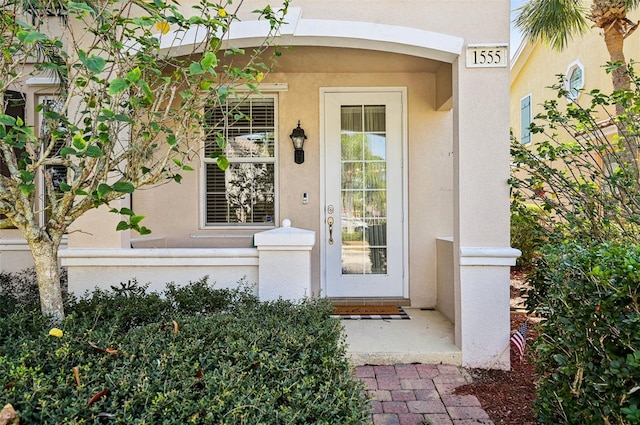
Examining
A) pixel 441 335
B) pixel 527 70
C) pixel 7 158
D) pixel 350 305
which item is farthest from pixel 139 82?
pixel 527 70

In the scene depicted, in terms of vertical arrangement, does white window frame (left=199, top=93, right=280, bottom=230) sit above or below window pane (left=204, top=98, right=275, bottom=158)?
below

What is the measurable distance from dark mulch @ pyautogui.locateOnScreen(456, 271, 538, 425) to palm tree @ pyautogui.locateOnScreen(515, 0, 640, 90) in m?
4.98

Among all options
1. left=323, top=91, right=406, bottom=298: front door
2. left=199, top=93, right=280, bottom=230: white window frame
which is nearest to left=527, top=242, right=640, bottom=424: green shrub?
left=323, top=91, right=406, bottom=298: front door

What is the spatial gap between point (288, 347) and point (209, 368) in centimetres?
42

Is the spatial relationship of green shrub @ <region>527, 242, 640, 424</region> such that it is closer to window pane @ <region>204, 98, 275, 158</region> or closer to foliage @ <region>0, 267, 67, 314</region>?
foliage @ <region>0, 267, 67, 314</region>

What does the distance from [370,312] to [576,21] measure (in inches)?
262

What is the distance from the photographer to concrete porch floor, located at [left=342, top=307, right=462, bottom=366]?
370 centimetres

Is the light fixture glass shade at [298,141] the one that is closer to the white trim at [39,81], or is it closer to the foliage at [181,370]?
the foliage at [181,370]

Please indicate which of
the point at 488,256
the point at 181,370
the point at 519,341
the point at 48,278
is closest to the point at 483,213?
the point at 488,256

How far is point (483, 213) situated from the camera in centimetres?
364

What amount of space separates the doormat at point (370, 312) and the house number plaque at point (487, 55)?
285 centimetres

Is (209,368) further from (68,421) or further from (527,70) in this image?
(527,70)

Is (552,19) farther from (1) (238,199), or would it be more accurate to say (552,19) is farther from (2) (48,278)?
(2) (48,278)

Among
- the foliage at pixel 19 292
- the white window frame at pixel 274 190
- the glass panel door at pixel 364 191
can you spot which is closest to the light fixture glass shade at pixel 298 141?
the white window frame at pixel 274 190
